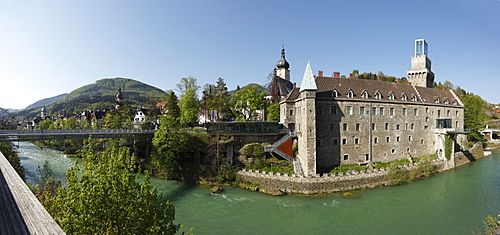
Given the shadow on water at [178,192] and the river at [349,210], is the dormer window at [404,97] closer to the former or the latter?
the river at [349,210]

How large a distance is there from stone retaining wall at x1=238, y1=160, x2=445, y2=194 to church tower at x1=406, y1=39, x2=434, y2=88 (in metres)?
27.7

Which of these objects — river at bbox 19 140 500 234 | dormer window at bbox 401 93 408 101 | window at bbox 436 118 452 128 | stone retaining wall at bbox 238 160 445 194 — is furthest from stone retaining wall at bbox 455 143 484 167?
stone retaining wall at bbox 238 160 445 194

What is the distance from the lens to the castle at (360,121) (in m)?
30.7

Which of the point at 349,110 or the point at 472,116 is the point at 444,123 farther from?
the point at 349,110

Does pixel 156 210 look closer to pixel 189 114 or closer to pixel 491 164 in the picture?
pixel 189 114

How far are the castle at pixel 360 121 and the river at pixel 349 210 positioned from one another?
654 cm

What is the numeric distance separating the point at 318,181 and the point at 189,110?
28830mm

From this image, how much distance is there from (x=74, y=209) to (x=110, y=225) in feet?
4.47

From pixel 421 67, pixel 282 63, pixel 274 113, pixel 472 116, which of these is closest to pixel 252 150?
pixel 274 113

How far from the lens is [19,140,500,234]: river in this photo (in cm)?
1900

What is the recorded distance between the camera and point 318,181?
2641cm

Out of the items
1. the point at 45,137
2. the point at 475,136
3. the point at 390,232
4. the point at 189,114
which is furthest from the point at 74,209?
the point at 475,136

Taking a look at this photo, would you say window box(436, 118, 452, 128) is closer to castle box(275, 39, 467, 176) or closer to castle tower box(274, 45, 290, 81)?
castle box(275, 39, 467, 176)

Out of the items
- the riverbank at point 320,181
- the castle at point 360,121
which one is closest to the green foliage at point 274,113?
the castle at point 360,121
